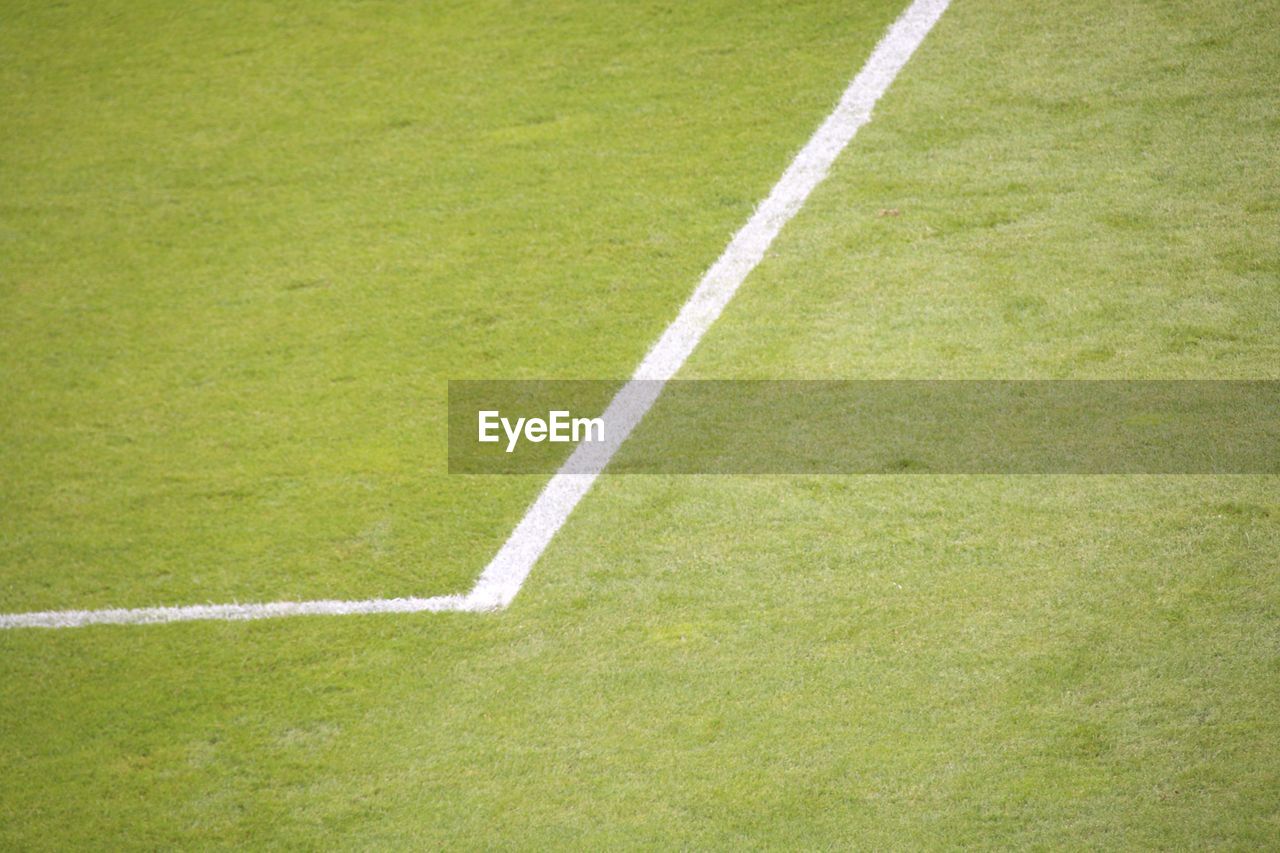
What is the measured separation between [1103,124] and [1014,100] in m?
0.39

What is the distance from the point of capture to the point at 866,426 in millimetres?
3812

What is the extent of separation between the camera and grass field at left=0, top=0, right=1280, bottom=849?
2.98 metres

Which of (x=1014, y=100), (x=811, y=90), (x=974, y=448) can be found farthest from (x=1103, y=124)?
(x=974, y=448)

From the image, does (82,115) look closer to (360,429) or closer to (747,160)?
(360,429)

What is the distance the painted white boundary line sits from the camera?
354cm

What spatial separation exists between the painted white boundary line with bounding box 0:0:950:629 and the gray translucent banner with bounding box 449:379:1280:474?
0.05 m

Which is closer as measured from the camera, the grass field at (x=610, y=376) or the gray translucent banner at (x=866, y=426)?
the grass field at (x=610, y=376)

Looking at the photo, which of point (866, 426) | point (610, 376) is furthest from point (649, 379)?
point (866, 426)

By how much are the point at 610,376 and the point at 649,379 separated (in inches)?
5.8

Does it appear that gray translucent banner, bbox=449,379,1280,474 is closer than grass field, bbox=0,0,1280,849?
No

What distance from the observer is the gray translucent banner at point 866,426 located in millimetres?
3613

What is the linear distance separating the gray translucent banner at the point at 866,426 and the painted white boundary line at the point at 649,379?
0.05m

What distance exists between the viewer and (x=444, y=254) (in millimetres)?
4641

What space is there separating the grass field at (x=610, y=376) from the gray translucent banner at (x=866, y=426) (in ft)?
0.27
